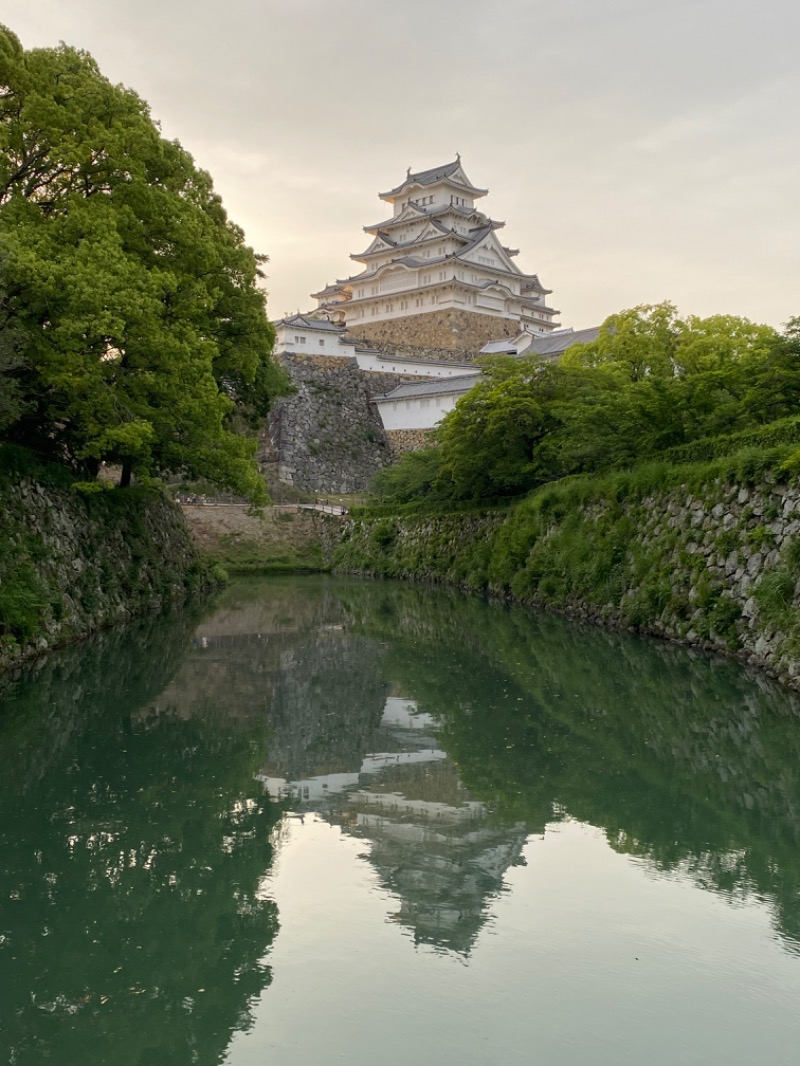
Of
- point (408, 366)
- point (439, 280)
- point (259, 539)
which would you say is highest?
point (439, 280)

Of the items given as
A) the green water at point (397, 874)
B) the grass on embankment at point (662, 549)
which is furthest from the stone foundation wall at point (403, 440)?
the green water at point (397, 874)

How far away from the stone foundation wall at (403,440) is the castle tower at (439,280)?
27.9 ft

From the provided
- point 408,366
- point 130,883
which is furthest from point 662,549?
point 408,366

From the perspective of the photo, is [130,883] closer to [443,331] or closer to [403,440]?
[403,440]

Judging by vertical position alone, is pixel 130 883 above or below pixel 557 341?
below

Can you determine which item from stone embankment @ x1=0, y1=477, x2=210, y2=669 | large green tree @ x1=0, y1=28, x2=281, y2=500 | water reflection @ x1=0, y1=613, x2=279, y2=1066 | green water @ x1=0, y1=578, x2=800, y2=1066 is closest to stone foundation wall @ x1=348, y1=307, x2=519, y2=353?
stone embankment @ x1=0, y1=477, x2=210, y2=669

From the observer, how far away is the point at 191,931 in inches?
193

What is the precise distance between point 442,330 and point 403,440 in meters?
9.69

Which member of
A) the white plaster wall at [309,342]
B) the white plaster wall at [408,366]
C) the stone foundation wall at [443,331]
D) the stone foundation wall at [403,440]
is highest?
the stone foundation wall at [443,331]

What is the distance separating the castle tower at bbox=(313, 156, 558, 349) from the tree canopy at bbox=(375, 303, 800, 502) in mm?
24931

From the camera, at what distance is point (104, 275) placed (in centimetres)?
1405

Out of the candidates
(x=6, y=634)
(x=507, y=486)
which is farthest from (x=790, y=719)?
(x=507, y=486)

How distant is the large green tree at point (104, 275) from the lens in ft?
Result: 45.5

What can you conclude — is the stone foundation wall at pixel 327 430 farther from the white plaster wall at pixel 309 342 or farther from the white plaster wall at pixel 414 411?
the white plaster wall at pixel 414 411
